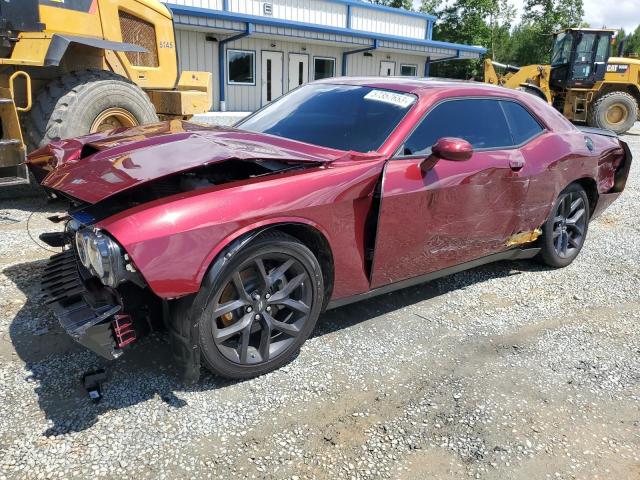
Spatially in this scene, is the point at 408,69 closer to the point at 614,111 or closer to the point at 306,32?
the point at 306,32

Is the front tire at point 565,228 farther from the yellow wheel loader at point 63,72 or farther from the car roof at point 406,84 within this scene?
the yellow wheel loader at point 63,72

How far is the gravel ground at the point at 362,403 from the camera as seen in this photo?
2268 mm

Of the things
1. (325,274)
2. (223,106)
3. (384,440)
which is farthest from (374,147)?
(223,106)

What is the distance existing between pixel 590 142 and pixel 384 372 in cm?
321

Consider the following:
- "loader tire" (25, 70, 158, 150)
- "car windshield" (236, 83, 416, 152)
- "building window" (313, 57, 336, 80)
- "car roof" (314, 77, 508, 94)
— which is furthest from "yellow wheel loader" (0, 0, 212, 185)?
"building window" (313, 57, 336, 80)

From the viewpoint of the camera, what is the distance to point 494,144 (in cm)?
384

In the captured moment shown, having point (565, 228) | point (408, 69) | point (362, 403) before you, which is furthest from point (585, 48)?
point (362, 403)

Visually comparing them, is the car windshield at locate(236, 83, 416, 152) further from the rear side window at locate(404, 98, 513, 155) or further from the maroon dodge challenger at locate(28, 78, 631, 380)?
the rear side window at locate(404, 98, 513, 155)

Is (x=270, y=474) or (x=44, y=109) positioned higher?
(x=44, y=109)

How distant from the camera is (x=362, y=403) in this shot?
2.70 meters

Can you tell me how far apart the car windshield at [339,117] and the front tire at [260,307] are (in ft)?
2.94

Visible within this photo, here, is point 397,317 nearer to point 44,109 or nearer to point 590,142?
point 590,142

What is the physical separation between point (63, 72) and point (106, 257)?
15.1ft

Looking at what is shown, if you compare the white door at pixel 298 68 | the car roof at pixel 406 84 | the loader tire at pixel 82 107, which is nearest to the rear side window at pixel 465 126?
the car roof at pixel 406 84
